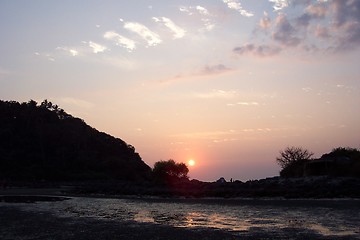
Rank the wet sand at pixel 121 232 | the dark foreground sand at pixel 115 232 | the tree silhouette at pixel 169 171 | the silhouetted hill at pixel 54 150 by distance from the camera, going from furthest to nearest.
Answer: the silhouetted hill at pixel 54 150
the tree silhouette at pixel 169 171
the dark foreground sand at pixel 115 232
the wet sand at pixel 121 232

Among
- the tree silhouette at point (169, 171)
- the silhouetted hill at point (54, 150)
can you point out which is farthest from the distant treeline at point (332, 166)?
the silhouetted hill at point (54, 150)

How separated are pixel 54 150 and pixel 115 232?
9090 cm

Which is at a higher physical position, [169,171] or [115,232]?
[169,171]

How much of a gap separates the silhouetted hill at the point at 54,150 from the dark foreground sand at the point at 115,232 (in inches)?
2696

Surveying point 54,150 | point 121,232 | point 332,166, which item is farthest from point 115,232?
point 54,150

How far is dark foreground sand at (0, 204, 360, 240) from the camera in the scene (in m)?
19.2

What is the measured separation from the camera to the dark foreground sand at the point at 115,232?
1925 centimetres

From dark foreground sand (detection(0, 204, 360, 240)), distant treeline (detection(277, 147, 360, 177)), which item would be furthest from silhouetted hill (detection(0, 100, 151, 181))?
dark foreground sand (detection(0, 204, 360, 240))

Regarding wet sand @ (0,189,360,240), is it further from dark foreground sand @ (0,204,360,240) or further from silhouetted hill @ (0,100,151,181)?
silhouetted hill @ (0,100,151,181)

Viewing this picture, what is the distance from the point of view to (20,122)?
112500 millimetres

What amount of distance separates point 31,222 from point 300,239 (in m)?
17.1

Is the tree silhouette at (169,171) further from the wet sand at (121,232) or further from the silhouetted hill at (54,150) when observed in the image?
the wet sand at (121,232)

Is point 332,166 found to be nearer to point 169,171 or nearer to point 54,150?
point 169,171

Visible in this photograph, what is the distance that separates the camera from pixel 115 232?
70.2 feet
